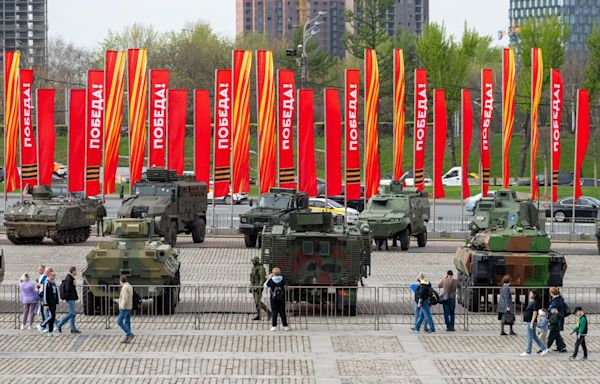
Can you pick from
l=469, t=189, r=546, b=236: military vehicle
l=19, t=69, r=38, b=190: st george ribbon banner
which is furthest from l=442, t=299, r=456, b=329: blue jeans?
l=19, t=69, r=38, b=190: st george ribbon banner

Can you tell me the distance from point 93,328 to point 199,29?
103095 millimetres

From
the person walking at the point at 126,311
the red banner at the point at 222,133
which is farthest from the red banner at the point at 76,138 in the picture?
the person walking at the point at 126,311

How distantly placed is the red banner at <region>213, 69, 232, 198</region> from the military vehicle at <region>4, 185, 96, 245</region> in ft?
15.8

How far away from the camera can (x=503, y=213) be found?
4688 centimetres

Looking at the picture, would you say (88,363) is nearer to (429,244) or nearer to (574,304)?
(574,304)

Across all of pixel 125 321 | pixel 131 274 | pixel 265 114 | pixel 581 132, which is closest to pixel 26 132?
pixel 265 114

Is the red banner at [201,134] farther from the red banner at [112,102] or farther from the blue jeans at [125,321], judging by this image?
the blue jeans at [125,321]

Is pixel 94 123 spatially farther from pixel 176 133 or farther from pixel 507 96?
pixel 507 96

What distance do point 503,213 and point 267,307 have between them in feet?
63.7

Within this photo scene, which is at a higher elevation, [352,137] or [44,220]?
[352,137]

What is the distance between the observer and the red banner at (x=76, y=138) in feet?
159

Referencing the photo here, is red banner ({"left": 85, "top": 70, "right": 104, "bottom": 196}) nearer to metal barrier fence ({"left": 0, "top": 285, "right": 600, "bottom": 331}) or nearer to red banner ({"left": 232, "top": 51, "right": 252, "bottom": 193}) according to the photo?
red banner ({"left": 232, "top": 51, "right": 252, "bottom": 193})

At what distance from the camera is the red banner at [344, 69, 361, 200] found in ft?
158

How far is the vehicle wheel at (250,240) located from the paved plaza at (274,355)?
54.9 feet
